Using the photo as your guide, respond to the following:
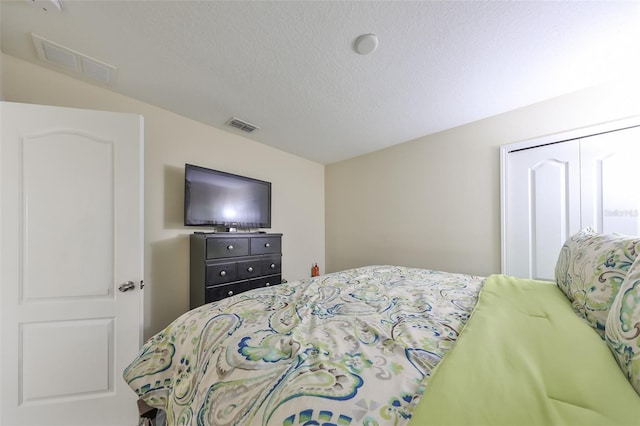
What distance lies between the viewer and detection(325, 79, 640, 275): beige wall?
194 cm

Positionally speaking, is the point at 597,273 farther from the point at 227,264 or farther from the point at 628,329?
the point at 227,264

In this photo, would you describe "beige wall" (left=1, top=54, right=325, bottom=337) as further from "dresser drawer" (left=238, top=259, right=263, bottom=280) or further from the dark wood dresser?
"dresser drawer" (left=238, top=259, right=263, bottom=280)

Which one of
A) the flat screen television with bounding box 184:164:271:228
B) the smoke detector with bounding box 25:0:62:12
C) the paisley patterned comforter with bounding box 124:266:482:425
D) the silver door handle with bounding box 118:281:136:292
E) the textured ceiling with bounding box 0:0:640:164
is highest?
the smoke detector with bounding box 25:0:62:12

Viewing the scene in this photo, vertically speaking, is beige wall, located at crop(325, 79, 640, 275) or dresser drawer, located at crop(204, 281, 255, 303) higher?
beige wall, located at crop(325, 79, 640, 275)

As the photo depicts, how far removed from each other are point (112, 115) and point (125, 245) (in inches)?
33.8

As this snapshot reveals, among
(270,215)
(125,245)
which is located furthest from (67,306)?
(270,215)

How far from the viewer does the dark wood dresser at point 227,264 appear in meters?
2.06

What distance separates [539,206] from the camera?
2062mm

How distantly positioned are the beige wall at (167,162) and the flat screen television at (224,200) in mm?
203

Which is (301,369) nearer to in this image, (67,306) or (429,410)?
(429,410)

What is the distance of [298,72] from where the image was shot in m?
1.68

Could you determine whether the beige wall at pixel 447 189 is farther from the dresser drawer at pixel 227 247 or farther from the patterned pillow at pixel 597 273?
the dresser drawer at pixel 227 247

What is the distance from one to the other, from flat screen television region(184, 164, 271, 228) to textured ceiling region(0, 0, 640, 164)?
0.66m

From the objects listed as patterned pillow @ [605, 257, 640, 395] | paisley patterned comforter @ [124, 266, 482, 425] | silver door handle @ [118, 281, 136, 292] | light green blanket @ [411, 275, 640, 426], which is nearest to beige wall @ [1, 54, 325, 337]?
silver door handle @ [118, 281, 136, 292]
